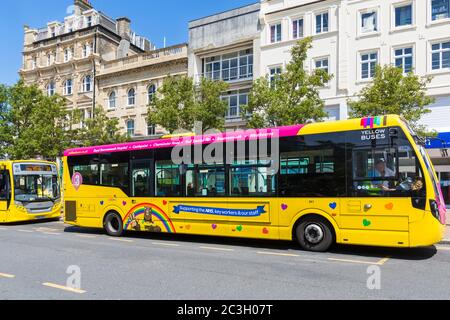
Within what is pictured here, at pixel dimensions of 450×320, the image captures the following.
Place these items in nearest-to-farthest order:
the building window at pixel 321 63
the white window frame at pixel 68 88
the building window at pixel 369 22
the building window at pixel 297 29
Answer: the building window at pixel 369 22 → the building window at pixel 321 63 → the building window at pixel 297 29 → the white window frame at pixel 68 88

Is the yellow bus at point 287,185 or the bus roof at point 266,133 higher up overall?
the bus roof at point 266,133

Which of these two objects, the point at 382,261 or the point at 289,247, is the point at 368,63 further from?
the point at 382,261

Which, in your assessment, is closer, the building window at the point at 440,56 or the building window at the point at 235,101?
→ the building window at the point at 440,56

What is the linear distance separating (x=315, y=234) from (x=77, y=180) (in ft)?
27.2

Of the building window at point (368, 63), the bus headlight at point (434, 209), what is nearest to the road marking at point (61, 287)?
the bus headlight at point (434, 209)

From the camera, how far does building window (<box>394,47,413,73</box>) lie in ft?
69.8

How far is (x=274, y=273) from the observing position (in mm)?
6914

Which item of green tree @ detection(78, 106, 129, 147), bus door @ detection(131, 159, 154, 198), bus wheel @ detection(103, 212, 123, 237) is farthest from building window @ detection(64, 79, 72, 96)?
bus door @ detection(131, 159, 154, 198)

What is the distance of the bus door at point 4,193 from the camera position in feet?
53.2

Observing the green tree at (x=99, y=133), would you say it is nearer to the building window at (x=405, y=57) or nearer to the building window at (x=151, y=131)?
the building window at (x=151, y=131)

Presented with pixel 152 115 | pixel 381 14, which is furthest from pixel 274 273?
pixel 381 14

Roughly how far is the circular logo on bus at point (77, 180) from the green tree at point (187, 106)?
7362mm

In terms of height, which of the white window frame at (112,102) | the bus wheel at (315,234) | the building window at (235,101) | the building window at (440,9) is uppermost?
the building window at (440,9)
